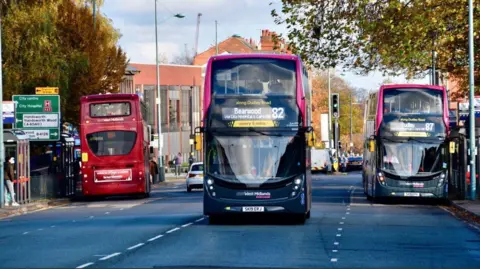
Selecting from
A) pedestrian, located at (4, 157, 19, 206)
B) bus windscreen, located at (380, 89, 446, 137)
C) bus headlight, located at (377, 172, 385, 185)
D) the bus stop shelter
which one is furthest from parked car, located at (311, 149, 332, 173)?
pedestrian, located at (4, 157, 19, 206)

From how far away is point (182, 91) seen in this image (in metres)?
109

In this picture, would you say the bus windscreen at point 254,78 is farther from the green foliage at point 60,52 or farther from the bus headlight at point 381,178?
the green foliage at point 60,52

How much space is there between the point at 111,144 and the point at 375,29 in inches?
527

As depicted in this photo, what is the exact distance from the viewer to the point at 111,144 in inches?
1703

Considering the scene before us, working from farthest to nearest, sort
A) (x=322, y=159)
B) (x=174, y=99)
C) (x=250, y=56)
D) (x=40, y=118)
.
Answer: (x=174, y=99) → (x=322, y=159) → (x=40, y=118) → (x=250, y=56)

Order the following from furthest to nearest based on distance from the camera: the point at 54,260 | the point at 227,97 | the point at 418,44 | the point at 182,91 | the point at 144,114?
the point at 182,91 → the point at 144,114 → the point at 418,44 → the point at 227,97 → the point at 54,260

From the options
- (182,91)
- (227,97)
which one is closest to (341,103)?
(182,91)

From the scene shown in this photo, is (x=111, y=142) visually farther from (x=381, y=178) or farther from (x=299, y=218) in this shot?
(x=299, y=218)

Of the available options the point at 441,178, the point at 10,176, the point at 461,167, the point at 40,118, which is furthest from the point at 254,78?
the point at 40,118

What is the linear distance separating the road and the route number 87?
2599 millimetres

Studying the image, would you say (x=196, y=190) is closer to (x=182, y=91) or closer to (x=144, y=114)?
(x=144, y=114)

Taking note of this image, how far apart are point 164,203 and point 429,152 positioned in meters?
9.89

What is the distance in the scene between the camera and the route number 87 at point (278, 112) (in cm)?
2564

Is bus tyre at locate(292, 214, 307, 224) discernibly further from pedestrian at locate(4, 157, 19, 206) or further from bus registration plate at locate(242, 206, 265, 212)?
pedestrian at locate(4, 157, 19, 206)
